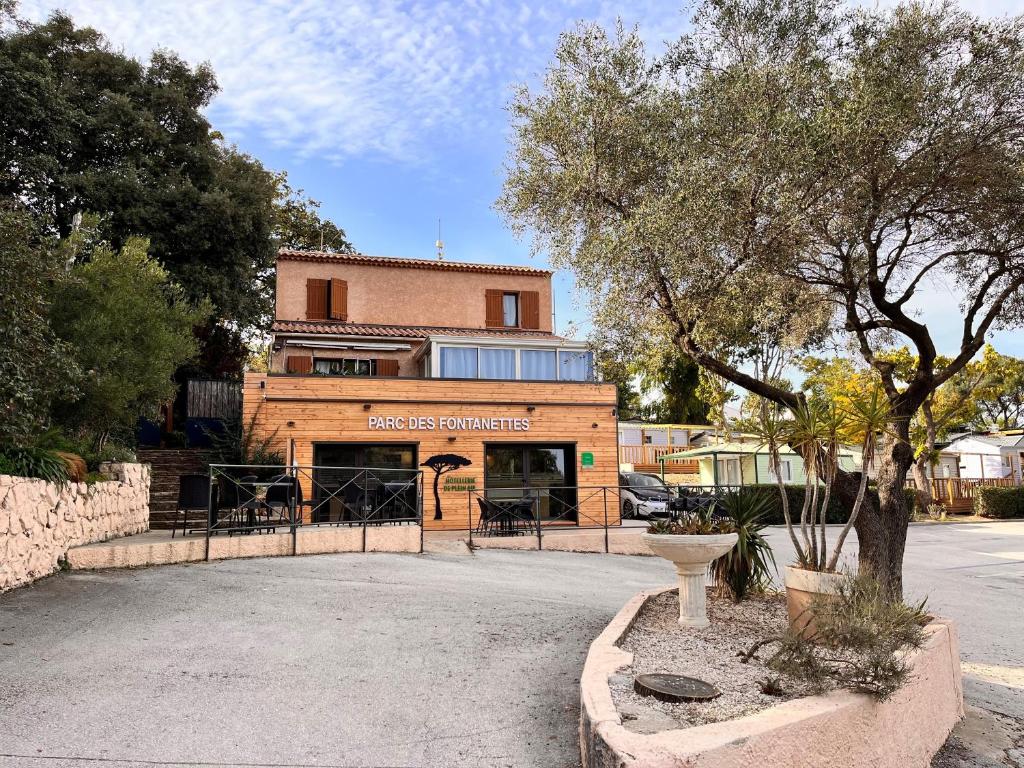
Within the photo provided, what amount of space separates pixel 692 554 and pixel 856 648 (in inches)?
75.9

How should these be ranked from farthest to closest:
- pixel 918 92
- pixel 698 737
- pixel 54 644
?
pixel 918 92, pixel 54 644, pixel 698 737

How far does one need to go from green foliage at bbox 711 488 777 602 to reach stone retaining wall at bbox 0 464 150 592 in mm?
7023

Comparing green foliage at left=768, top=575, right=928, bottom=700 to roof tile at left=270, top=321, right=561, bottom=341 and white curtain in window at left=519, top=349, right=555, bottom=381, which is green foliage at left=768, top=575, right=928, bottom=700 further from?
roof tile at left=270, top=321, right=561, bottom=341

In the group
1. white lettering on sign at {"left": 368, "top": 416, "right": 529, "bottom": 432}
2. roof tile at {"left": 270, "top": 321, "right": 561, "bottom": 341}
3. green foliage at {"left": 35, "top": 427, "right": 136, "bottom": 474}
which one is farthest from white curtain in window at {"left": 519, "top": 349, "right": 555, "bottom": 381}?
green foliage at {"left": 35, "top": 427, "right": 136, "bottom": 474}

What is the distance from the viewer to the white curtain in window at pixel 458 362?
763 inches

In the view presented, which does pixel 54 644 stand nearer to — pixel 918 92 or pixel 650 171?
pixel 650 171

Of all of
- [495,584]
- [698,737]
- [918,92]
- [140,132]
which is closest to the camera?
[698,737]

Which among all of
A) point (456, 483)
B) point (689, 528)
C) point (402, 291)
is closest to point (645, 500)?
point (456, 483)

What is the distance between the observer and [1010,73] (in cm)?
702

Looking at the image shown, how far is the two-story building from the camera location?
16.9m

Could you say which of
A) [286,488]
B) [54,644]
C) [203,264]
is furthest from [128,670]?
[203,264]

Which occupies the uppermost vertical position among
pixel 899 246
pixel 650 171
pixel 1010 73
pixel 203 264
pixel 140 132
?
pixel 140 132

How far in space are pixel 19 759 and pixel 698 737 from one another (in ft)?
10.3

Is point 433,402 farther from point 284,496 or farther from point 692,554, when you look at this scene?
point 692,554
